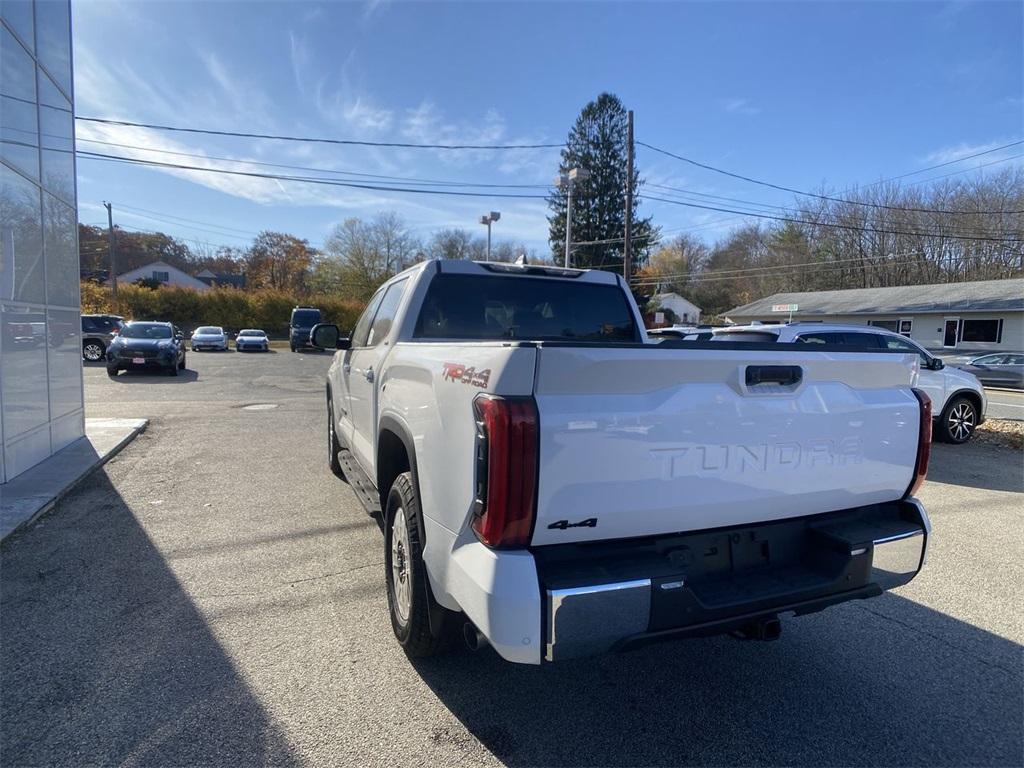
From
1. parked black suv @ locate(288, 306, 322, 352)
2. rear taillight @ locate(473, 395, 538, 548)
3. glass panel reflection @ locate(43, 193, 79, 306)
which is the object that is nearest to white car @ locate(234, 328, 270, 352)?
parked black suv @ locate(288, 306, 322, 352)

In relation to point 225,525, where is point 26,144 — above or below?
above

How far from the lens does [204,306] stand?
1697 inches

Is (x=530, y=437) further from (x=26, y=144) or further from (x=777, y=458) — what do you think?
(x=26, y=144)

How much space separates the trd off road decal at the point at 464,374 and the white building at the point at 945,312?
2629 cm

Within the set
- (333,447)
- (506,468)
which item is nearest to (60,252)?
(333,447)

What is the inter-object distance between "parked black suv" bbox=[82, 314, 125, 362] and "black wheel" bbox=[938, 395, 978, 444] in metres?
25.4

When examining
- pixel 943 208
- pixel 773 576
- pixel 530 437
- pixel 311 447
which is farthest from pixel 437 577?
pixel 943 208

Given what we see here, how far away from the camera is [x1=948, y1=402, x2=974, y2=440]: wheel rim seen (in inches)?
352

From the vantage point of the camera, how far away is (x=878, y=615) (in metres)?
3.54

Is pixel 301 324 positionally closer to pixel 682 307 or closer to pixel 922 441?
Answer: pixel 922 441

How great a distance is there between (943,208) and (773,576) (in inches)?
1933

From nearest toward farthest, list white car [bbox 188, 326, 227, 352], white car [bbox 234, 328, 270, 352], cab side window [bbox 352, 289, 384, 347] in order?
1. cab side window [bbox 352, 289, 384, 347]
2. white car [bbox 234, 328, 270, 352]
3. white car [bbox 188, 326, 227, 352]

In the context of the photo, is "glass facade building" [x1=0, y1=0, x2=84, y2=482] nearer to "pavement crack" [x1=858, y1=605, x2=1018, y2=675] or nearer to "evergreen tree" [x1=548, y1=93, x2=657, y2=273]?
"pavement crack" [x1=858, y1=605, x2=1018, y2=675]

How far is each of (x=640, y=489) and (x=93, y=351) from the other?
26210 mm
